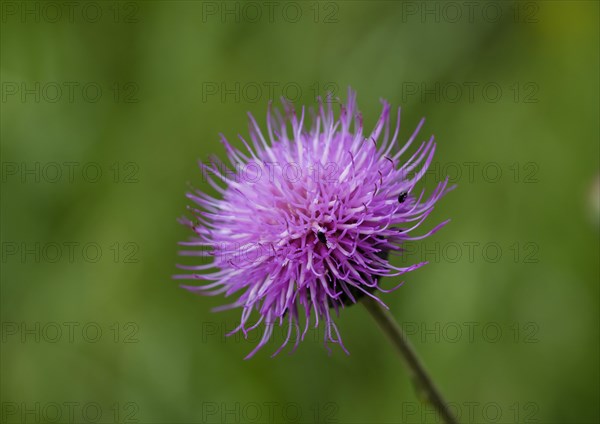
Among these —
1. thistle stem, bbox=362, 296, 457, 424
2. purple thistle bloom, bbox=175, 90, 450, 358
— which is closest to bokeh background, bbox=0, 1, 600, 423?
thistle stem, bbox=362, 296, 457, 424

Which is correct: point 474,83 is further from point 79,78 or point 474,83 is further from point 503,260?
point 79,78

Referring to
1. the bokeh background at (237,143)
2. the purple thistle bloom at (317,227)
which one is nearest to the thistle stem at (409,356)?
the purple thistle bloom at (317,227)

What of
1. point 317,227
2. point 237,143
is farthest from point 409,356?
point 237,143

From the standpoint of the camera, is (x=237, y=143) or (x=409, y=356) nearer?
(x=409, y=356)

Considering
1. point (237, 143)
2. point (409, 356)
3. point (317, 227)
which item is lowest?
point (409, 356)

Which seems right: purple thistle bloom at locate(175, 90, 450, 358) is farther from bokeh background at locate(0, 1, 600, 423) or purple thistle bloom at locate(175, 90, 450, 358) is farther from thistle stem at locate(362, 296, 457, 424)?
bokeh background at locate(0, 1, 600, 423)

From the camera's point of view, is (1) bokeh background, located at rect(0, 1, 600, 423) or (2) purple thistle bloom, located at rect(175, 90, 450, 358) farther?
(1) bokeh background, located at rect(0, 1, 600, 423)

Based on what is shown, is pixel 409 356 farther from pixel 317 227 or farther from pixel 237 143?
pixel 237 143
